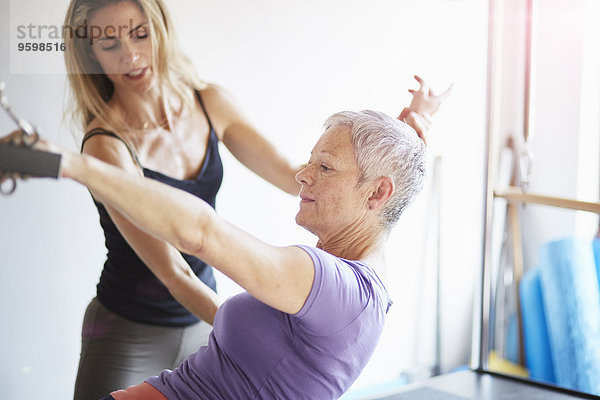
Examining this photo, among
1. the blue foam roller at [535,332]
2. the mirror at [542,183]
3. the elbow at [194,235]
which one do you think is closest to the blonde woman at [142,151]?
the elbow at [194,235]

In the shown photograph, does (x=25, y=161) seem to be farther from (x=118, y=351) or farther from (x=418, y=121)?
(x=418, y=121)

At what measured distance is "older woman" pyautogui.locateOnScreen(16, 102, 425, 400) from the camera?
1261 millimetres

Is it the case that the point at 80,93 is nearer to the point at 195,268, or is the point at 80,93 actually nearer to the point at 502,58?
the point at 195,268

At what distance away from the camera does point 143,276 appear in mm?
2285

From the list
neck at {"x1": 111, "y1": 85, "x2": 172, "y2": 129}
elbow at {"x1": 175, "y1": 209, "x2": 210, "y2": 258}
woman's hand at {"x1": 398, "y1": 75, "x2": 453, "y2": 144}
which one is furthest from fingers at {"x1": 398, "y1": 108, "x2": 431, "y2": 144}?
elbow at {"x1": 175, "y1": 209, "x2": 210, "y2": 258}

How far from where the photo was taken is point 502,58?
12.6 feet

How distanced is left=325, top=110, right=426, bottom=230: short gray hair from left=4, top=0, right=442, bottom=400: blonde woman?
34 cm

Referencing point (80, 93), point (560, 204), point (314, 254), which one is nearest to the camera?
Answer: point (314, 254)

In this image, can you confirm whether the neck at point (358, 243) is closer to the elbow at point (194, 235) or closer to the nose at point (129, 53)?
the elbow at point (194, 235)

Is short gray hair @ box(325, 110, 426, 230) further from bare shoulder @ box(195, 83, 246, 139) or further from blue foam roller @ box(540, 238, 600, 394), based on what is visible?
blue foam roller @ box(540, 238, 600, 394)

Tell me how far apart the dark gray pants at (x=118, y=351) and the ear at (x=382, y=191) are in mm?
938

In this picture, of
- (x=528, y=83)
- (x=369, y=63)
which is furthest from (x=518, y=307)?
(x=369, y=63)

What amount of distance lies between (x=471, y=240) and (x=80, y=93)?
2.29 meters

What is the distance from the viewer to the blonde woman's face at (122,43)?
82.7 inches
